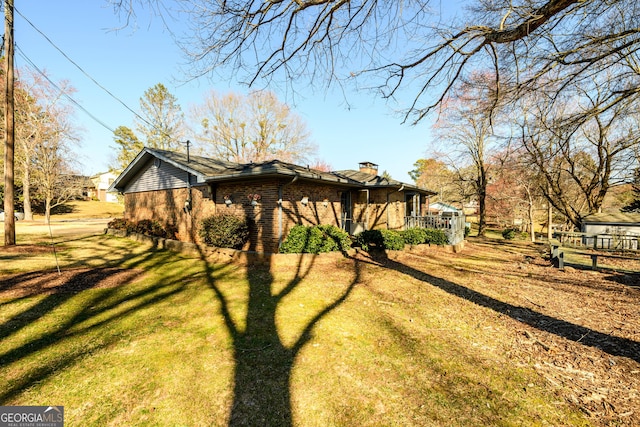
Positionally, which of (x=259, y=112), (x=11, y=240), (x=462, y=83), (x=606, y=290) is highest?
(x=259, y=112)

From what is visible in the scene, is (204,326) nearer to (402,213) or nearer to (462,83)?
(462,83)

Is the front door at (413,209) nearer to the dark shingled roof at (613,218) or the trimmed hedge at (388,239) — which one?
the trimmed hedge at (388,239)

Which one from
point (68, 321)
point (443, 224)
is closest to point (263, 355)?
point (68, 321)

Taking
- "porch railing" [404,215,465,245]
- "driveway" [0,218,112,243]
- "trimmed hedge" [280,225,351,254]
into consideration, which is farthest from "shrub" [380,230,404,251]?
"driveway" [0,218,112,243]

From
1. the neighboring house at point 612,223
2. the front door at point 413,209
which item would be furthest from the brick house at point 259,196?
the neighboring house at point 612,223

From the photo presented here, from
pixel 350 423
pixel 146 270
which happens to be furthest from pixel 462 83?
pixel 146 270

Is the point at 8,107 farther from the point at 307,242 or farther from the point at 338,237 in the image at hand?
the point at 338,237

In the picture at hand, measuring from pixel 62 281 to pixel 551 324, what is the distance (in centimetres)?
1116

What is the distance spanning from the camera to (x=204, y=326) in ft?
15.4

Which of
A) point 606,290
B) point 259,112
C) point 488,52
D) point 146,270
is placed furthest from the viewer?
point 259,112

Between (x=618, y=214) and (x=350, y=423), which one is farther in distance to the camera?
(x=618, y=214)

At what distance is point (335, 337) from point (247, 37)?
17.2 feet

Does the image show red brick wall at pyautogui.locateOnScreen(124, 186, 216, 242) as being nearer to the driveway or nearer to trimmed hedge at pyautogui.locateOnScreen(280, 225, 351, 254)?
the driveway

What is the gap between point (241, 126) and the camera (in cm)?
2916
